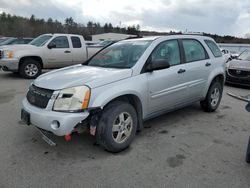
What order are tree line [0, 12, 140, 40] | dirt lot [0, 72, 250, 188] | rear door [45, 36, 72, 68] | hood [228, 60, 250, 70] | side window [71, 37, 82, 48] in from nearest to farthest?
dirt lot [0, 72, 250, 188]
hood [228, 60, 250, 70]
rear door [45, 36, 72, 68]
side window [71, 37, 82, 48]
tree line [0, 12, 140, 40]

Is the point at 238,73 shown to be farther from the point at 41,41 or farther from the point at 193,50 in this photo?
the point at 41,41

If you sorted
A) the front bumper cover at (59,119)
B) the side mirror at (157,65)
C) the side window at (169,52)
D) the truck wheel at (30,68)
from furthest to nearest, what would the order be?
the truck wheel at (30,68) → the side window at (169,52) → the side mirror at (157,65) → the front bumper cover at (59,119)

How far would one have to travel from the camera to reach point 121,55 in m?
4.26

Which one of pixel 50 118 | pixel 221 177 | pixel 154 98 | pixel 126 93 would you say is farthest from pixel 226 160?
pixel 50 118

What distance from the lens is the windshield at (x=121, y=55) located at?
3.95m

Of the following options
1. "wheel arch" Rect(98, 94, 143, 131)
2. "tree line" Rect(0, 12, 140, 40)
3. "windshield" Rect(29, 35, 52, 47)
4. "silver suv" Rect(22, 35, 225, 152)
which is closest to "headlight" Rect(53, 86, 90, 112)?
"silver suv" Rect(22, 35, 225, 152)

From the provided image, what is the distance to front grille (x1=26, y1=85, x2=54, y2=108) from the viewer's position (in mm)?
3221

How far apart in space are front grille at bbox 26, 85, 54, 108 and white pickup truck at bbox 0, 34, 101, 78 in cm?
627

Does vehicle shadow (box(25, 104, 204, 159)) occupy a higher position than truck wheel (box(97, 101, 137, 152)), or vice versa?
truck wheel (box(97, 101, 137, 152))

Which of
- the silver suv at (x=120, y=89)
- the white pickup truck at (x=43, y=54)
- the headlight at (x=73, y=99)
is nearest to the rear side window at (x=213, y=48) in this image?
the silver suv at (x=120, y=89)

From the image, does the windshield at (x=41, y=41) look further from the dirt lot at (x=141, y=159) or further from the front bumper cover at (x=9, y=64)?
the dirt lot at (x=141, y=159)

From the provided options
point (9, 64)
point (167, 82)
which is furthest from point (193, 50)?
point (9, 64)

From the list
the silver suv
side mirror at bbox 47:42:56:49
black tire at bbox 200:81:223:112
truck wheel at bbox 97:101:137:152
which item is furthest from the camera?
side mirror at bbox 47:42:56:49

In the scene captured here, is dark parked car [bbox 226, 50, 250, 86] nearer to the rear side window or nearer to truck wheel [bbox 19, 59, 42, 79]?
the rear side window
